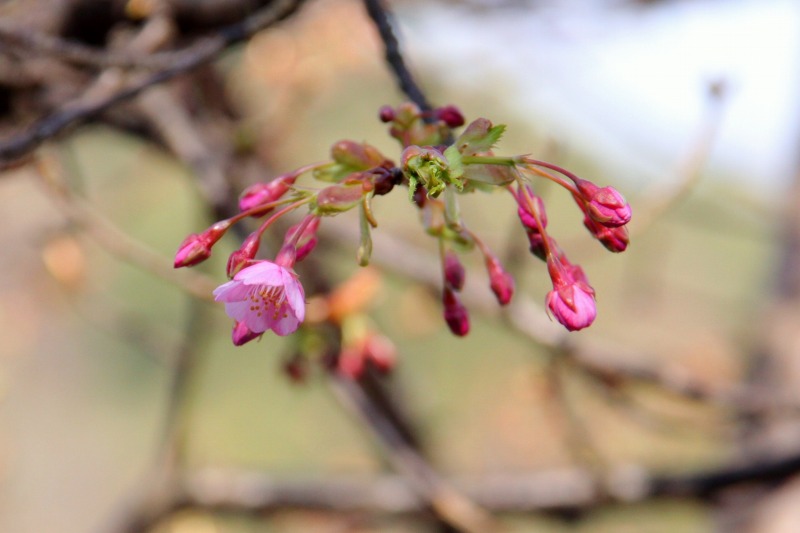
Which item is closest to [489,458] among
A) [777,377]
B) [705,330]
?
[705,330]

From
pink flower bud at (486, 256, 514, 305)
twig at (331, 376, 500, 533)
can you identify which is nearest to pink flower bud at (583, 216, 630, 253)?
pink flower bud at (486, 256, 514, 305)

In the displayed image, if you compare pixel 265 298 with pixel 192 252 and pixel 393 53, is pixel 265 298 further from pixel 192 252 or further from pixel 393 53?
pixel 393 53

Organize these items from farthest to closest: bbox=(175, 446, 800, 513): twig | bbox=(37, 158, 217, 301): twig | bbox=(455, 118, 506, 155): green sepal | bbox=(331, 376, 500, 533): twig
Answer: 1. bbox=(331, 376, 500, 533): twig
2. bbox=(175, 446, 800, 513): twig
3. bbox=(37, 158, 217, 301): twig
4. bbox=(455, 118, 506, 155): green sepal

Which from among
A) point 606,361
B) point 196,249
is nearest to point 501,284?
point 196,249

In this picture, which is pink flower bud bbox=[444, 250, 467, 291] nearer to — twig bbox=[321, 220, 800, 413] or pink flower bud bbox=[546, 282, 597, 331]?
pink flower bud bbox=[546, 282, 597, 331]

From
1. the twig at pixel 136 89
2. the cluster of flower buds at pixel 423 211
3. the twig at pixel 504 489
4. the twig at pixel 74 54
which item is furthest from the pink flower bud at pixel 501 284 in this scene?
the twig at pixel 504 489

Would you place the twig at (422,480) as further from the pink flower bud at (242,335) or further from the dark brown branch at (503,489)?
the pink flower bud at (242,335)
